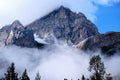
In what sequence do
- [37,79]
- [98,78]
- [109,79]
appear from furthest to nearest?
[37,79] → [109,79] → [98,78]

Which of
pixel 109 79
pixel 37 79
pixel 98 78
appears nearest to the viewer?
pixel 98 78

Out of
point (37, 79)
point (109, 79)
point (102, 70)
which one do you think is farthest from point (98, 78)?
point (37, 79)

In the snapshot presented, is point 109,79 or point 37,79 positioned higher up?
point 37,79

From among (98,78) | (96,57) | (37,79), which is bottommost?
(98,78)

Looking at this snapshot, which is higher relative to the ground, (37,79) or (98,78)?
(37,79)

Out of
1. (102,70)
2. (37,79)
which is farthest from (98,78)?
(37,79)

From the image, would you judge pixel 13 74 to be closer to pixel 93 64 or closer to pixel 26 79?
pixel 26 79

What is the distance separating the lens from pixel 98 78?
105 metres

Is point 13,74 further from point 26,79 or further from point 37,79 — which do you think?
point 37,79

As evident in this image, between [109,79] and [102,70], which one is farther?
[109,79]

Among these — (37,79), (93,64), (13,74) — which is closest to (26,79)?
(13,74)

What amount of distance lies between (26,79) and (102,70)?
32123 mm

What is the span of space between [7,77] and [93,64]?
32662 millimetres

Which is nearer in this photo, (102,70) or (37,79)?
(102,70)
